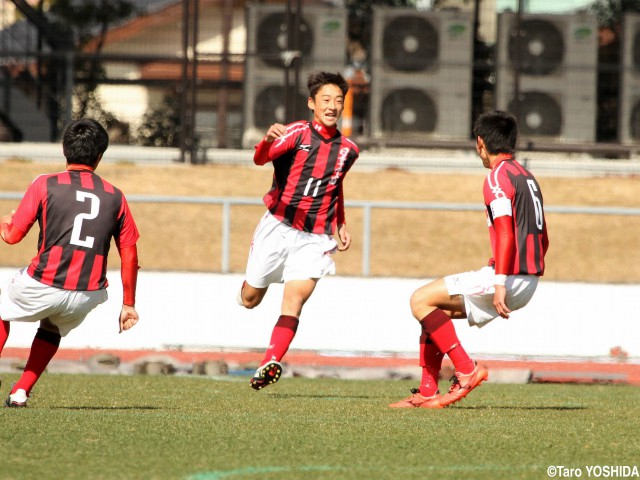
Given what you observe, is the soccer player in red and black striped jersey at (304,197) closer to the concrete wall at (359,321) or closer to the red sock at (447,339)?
the red sock at (447,339)

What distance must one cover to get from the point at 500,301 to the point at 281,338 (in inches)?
57.4

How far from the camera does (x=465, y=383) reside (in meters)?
7.14

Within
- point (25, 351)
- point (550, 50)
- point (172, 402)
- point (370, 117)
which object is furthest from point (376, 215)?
point (172, 402)

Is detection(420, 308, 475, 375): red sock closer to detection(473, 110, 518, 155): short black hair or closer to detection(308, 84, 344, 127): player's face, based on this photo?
detection(473, 110, 518, 155): short black hair

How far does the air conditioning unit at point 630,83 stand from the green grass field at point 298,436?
1253cm

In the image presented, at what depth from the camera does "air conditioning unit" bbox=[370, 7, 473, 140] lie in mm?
20031

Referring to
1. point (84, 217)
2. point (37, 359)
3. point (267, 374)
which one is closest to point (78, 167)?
point (84, 217)

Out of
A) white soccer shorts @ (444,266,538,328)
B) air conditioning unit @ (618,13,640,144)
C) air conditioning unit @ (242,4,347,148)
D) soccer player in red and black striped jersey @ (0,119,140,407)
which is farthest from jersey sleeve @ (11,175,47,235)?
air conditioning unit @ (618,13,640,144)

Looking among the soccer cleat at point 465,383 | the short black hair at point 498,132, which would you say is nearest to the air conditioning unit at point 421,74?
the short black hair at point 498,132

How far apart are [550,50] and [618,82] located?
4.15 feet

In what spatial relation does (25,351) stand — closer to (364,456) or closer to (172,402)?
(172,402)

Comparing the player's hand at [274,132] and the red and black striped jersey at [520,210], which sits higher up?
the player's hand at [274,132]

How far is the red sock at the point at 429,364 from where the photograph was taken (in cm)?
745

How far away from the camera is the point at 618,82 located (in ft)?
66.9
